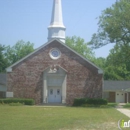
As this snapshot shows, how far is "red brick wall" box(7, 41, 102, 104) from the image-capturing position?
43844mm

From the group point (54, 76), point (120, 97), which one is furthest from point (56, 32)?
point (120, 97)

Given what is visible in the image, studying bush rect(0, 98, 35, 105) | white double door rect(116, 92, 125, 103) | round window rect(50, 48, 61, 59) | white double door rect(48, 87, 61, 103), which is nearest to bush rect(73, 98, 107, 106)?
white double door rect(48, 87, 61, 103)

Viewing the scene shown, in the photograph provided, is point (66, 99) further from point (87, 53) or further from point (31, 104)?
point (87, 53)

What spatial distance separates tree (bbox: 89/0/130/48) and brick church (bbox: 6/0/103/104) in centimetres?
377

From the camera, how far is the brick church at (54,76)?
144 ft

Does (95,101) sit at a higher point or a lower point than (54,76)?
lower

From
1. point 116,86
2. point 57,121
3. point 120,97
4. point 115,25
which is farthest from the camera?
point 116,86

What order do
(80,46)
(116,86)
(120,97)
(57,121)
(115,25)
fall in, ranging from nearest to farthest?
(57,121), (115,25), (120,97), (116,86), (80,46)

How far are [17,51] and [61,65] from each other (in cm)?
4197

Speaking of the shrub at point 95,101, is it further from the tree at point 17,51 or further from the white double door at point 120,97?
the tree at point 17,51

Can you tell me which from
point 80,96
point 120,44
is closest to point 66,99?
point 80,96

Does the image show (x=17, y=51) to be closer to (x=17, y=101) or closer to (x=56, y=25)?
(x=56, y=25)

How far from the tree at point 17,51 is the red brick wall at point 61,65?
37.2 metres

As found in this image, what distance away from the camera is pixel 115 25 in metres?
41.9
